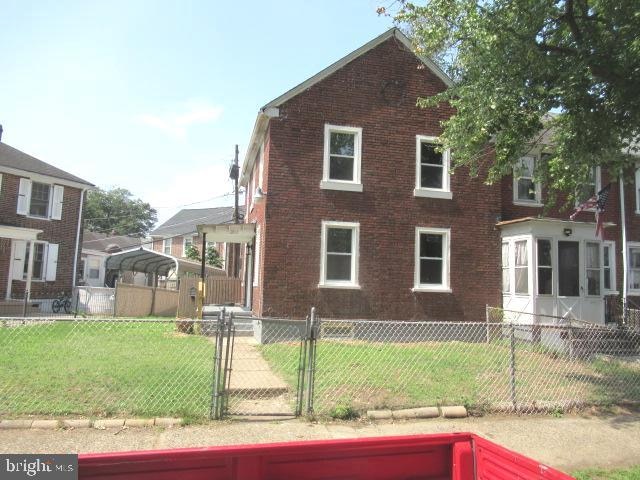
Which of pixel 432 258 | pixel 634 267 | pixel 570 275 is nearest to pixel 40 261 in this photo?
pixel 432 258

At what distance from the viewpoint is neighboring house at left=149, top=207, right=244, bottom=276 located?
1759 inches

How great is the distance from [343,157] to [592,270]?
842 cm

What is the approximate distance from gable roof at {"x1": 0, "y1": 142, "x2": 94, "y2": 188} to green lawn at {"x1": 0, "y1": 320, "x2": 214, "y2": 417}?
464 inches

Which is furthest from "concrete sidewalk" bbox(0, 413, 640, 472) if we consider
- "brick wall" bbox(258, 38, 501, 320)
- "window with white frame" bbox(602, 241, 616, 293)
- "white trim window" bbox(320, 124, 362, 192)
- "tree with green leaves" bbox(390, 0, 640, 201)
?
"window with white frame" bbox(602, 241, 616, 293)

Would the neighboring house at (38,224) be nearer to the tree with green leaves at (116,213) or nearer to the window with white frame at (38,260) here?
the window with white frame at (38,260)

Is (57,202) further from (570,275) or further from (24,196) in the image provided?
(570,275)

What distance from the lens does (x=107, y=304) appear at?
Answer: 21.3 metres

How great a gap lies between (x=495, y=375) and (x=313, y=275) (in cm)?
622

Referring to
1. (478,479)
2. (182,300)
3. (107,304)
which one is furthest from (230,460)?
(107,304)

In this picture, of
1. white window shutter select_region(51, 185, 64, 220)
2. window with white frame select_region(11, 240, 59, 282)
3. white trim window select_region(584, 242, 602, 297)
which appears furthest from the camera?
white window shutter select_region(51, 185, 64, 220)

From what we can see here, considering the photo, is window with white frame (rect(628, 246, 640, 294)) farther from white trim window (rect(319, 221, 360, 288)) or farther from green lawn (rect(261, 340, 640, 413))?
white trim window (rect(319, 221, 360, 288))

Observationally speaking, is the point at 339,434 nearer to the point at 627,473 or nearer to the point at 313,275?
the point at 627,473

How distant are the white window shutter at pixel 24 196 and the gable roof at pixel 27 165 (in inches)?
19.1

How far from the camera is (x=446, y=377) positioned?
866 cm
